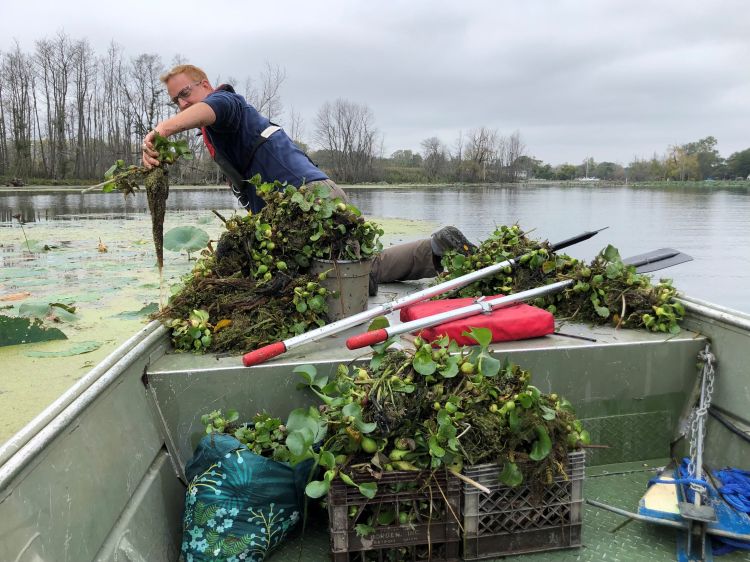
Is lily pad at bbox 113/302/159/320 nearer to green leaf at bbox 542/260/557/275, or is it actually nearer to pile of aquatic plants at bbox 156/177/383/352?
pile of aquatic plants at bbox 156/177/383/352

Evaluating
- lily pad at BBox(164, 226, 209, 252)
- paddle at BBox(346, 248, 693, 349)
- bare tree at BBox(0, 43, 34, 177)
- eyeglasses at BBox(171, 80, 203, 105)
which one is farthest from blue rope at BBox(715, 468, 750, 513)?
bare tree at BBox(0, 43, 34, 177)

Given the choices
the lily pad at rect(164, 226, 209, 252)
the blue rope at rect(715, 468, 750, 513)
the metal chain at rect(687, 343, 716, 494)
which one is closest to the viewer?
the blue rope at rect(715, 468, 750, 513)

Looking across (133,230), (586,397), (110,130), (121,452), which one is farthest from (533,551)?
(110,130)

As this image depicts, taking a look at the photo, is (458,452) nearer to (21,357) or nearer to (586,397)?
(586,397)

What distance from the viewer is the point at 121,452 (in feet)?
6.28

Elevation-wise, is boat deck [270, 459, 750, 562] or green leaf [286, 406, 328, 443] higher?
green leaf [286, 406, 328, 443]

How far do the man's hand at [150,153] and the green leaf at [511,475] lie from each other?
1967 millimetres

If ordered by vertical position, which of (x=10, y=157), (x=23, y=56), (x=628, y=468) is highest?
(x=23, y=56)

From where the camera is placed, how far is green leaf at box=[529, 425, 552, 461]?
187 cm

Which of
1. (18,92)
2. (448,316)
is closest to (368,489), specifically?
(448,316)

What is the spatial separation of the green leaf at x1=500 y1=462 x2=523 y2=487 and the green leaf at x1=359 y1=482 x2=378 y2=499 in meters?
0.40

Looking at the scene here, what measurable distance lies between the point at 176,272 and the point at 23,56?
5579 cm

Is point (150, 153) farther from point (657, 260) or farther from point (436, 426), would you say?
point (657, 260)

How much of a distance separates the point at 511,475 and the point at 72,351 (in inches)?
147
